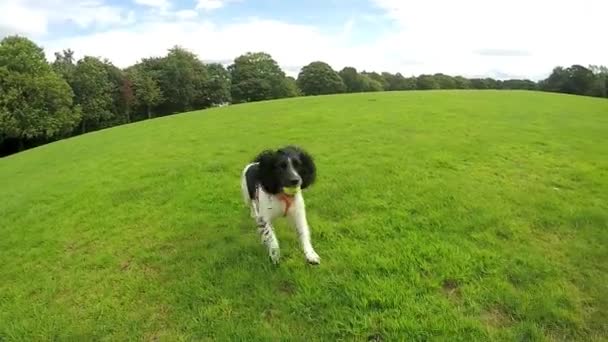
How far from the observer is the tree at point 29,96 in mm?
41406

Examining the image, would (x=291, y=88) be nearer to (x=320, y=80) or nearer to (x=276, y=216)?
(x=320, y=80)

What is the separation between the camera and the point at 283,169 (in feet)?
17.8

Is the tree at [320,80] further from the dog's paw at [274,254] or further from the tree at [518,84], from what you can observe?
the dog's paw at [274,254]

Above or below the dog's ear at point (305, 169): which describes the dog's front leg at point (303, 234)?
below

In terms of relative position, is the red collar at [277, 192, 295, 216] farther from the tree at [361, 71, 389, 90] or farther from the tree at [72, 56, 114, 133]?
the tree at [361, 71, 389, 90]

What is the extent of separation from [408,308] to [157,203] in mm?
5563

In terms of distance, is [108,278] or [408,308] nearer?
[408,308]

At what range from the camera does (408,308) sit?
469 cm

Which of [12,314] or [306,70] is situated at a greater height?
[306,70]

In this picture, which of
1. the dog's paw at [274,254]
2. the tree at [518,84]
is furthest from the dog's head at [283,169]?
the tree at [518,84]

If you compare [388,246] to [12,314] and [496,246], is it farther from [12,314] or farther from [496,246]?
[12,314]

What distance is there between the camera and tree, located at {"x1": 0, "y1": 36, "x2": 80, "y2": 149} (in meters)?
41.4

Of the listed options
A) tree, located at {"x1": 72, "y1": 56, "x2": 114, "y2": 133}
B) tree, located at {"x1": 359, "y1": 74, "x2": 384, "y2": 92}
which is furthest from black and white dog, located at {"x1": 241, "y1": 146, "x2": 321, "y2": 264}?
tree, located at {"x1": 359, "y1": 74, "x2": 384, "y2": 92}

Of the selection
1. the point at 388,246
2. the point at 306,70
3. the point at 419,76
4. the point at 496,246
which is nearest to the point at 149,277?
the point at 388,246
